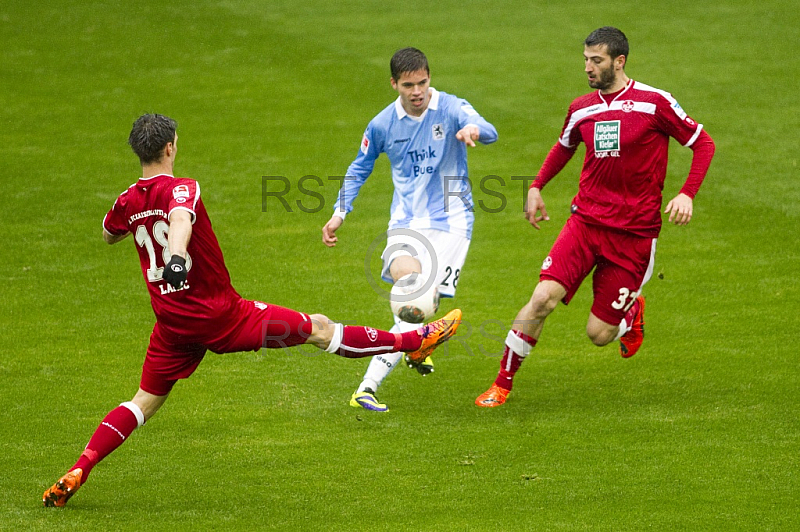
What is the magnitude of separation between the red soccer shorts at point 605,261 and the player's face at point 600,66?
1028 millimetres

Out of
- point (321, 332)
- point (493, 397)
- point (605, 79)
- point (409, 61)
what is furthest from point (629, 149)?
point (321, 332)

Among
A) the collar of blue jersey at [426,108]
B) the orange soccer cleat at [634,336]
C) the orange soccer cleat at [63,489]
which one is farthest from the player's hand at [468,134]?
the orange soccer cleat at [63,489]

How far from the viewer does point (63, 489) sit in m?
6.17

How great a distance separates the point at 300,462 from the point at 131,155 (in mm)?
9118

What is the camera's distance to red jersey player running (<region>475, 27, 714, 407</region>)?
24.6ft

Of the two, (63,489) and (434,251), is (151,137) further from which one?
(434,251)

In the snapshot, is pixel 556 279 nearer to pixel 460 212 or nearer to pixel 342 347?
pixel 460 212

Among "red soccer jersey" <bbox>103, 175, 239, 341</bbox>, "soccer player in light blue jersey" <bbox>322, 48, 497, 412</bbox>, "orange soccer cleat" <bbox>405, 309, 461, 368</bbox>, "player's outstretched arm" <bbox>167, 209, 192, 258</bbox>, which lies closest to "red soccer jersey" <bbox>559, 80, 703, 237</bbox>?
"soccer player in light blue jersey" <bbox>322, 48, 497, 412</bbox>

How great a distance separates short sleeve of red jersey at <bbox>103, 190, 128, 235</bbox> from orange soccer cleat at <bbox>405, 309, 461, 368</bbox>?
2.18 meters

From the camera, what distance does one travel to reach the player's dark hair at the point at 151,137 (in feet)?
20.1

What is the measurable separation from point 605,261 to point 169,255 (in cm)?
330

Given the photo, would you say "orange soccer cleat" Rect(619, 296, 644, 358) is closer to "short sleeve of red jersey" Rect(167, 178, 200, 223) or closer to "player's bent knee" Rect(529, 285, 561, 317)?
"player's bent knee" Rect(529, 285, 561, 317)

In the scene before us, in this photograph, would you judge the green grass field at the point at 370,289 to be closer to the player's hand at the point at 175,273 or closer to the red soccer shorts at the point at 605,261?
the red soccer shorts at the point at 605,261

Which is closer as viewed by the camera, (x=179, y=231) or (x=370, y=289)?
(x=179, y=231)
